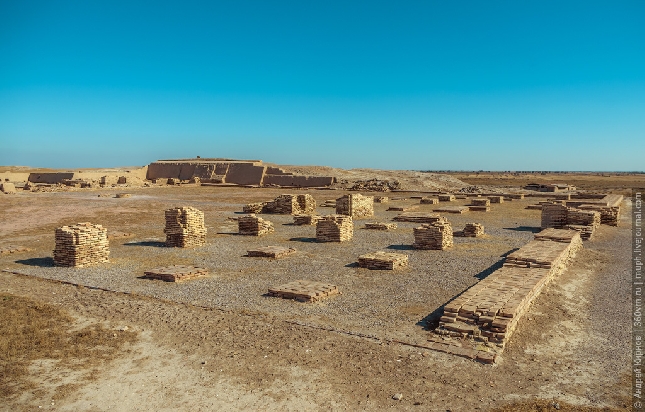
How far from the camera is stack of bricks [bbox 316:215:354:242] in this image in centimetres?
1814

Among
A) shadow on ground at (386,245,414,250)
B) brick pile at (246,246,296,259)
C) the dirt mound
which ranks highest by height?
the dirt mound

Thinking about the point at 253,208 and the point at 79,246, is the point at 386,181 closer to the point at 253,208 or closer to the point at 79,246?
the point at 253,208

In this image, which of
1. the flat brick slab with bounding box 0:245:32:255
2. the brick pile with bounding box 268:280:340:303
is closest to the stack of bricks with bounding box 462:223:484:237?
the brick pile with bounding box 268:280:340:303

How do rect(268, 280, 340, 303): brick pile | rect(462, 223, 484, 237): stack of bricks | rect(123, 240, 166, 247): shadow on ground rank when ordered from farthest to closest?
1. rect(462, 223, 484, 237): stack of bricks
2. rect(123, 240, 166, 247): shadow on ground
3. rect(268, 280, 340, 303): brick pile

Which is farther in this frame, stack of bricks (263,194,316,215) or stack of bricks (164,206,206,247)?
stack of bricks (263,194,316,215)

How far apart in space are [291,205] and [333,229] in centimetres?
1024

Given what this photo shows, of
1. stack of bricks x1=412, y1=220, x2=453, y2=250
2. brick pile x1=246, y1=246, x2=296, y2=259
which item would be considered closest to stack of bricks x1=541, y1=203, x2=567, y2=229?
stack of bricks x1=412, y1=220, x2=453, y2=250

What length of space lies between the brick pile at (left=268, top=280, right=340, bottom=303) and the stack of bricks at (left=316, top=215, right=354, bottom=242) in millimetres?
7034

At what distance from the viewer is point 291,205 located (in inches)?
1107

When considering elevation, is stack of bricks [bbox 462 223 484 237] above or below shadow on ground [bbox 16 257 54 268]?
above

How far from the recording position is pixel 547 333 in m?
8.33

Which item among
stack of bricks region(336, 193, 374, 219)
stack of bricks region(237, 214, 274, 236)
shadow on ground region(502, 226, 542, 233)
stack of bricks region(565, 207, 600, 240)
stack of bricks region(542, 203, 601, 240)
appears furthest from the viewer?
stack of bricks region(336, 193, 374, 219)

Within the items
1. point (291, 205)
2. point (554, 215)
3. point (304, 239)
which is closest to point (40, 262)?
point (304, 239)

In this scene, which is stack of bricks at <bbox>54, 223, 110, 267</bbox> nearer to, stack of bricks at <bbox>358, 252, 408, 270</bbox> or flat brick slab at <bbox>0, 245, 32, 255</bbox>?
flat brick slab at <bbox>0, 245, 32, 255</bbox>
